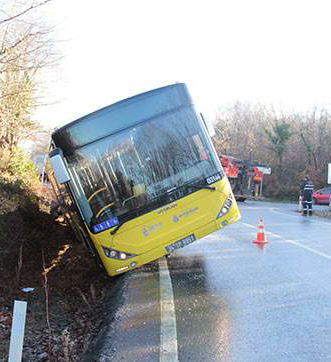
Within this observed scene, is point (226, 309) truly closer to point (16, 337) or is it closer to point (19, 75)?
point (16, 337)

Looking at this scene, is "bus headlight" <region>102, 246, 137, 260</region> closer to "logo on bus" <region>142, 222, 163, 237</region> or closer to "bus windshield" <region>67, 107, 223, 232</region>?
"bus windshield" <region>67, 107, 223, 232</region>

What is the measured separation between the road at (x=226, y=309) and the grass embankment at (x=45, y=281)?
2.02ft

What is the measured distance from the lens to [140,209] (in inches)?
276

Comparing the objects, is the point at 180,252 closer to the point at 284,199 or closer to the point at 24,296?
the point at 24,296

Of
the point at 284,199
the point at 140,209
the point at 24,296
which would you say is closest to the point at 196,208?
the point at 140,209

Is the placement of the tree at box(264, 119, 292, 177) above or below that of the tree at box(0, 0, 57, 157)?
below

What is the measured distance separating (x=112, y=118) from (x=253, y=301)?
3.53 meters

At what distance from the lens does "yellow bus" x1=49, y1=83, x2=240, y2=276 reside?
693cm

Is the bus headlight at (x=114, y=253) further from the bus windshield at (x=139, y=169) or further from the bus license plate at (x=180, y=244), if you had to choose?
the bus license plate at (x=180, y=244)

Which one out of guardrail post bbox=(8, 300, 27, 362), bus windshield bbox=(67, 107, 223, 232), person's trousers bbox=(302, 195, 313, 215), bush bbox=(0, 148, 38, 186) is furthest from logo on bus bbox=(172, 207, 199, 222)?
person's trousers bbox=(302, 195, 313, 215)

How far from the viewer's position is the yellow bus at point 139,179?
6926mm

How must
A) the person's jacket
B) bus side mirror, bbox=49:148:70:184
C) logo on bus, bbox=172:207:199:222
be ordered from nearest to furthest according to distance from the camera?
1. bus side mirror, bbox=49:148:70:184
2. logo on bus, bbox=172:207:199:222
3. the person's jacket

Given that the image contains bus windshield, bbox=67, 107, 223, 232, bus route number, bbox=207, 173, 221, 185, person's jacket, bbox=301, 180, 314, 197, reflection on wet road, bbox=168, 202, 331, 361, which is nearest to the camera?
reflection on wet road, bbox=168, 202, 331, 361

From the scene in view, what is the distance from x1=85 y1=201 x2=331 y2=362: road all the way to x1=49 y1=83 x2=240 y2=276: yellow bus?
680 mm
